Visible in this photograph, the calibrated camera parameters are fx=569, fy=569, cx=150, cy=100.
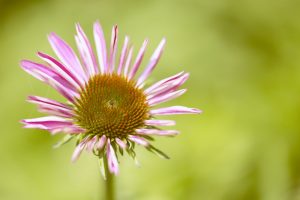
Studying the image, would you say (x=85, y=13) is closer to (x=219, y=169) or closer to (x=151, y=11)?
(x=151, y=11)

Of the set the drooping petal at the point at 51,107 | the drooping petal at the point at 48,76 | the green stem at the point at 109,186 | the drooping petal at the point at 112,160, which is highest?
the drooping petal at the point at 48,76

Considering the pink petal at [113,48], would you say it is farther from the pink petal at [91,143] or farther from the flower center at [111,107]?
the pink petal at [91,143]

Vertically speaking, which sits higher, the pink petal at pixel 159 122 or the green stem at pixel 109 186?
the pink petal at pixel 159 122

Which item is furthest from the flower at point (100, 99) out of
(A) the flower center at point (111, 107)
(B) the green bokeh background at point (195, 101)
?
(B) the green bokeh background at point (195, 101)

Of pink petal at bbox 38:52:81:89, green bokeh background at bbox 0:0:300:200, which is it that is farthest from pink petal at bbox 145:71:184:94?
green bokeh background at bbox 0:0:300:200

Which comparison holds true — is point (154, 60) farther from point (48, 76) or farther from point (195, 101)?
point (195, 101)

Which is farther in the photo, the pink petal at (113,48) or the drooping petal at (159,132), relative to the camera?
the pink petal at (113,48)

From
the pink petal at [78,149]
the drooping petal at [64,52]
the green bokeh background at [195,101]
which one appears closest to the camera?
the pink petal at [78,149]
